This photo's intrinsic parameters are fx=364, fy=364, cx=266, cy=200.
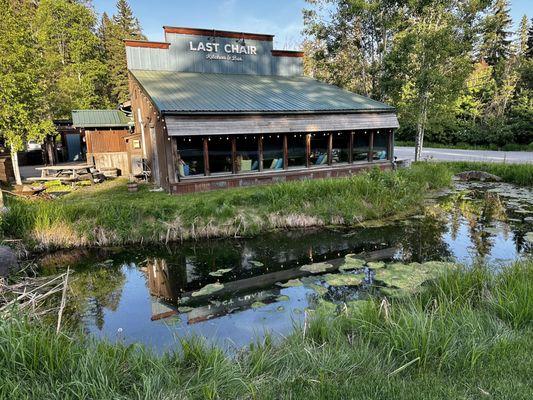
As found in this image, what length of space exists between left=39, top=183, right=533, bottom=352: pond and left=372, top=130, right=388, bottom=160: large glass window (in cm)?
564

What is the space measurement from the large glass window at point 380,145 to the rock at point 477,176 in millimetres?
3423

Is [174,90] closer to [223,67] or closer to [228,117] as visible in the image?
[228,117]

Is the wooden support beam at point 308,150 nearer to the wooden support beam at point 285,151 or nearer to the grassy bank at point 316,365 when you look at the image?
the wooden support beam at point 285,151

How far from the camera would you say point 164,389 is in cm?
303

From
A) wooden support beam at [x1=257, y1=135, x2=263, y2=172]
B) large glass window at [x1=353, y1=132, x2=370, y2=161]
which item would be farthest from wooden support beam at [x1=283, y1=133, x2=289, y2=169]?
large glass window at [x1=353, y1=132, x2=370, y2=161]

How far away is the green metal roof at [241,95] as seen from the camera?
12.6 metres

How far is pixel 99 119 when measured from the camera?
1914cm

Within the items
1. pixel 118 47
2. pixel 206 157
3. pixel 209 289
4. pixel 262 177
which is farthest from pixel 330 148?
pixel 118 47

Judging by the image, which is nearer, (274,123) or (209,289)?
(209,289)

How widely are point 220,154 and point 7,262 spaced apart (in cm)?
A: 773

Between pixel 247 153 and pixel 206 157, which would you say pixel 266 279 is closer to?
pixel 206 157

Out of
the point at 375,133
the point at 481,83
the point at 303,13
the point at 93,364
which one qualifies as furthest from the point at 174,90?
the point at 481,83

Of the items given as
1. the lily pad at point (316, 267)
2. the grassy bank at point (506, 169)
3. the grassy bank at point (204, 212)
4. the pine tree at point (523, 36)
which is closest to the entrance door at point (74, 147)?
the grassy bank at point (204, 212)

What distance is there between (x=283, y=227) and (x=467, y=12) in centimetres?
1468
